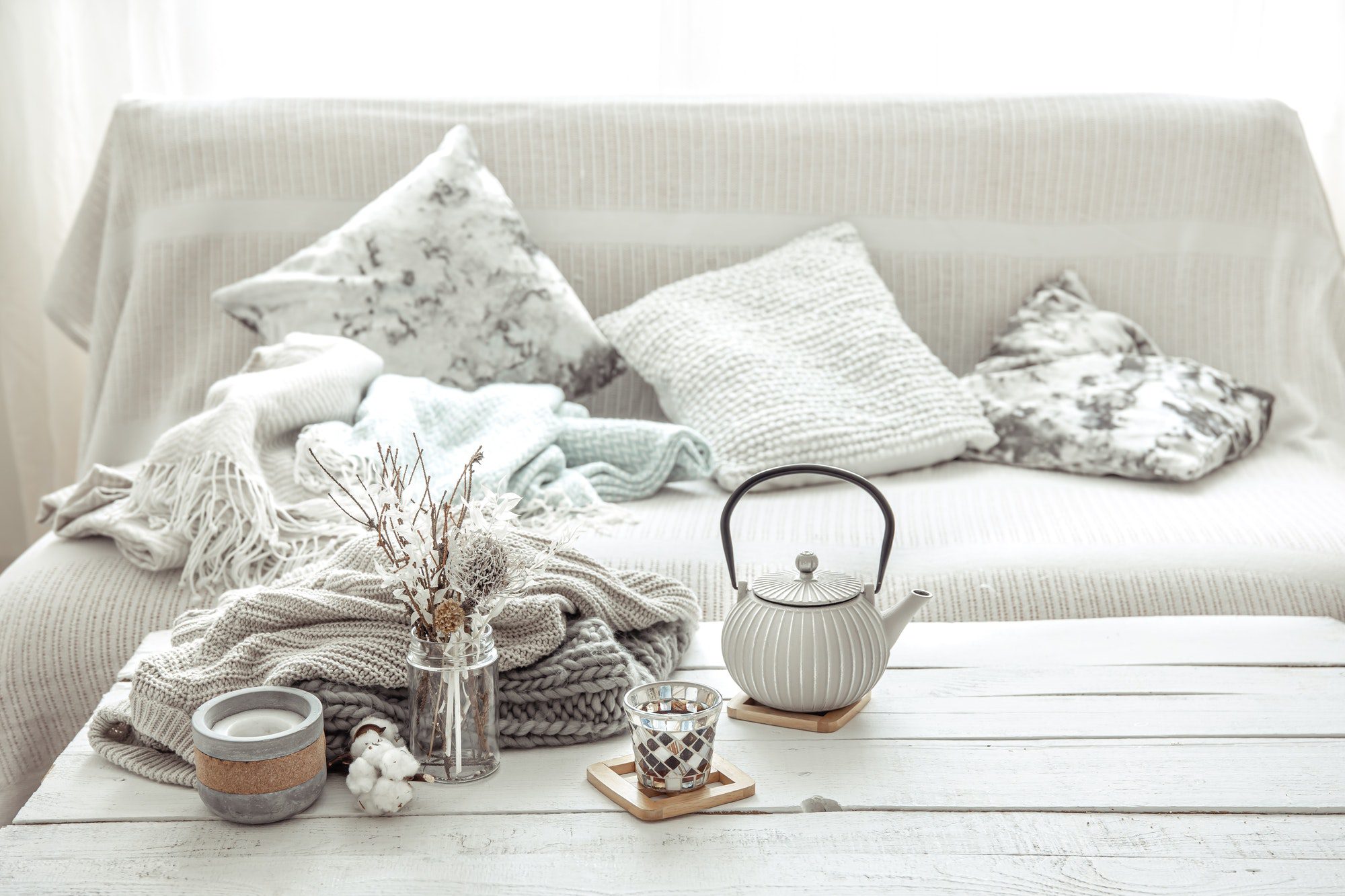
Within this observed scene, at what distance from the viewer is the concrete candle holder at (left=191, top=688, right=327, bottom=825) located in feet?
2.41

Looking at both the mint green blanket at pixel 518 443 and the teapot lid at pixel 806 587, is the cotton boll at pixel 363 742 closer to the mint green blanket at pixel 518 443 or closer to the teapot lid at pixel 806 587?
the teapot lid at pixel 806 587

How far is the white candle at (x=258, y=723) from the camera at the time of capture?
2.54 ft

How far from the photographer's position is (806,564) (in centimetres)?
88

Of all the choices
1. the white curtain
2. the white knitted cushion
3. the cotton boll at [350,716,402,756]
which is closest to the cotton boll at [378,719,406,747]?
the cotton boll at [350,716,402,756]

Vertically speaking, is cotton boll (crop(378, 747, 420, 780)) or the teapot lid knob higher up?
the teapot lid knob

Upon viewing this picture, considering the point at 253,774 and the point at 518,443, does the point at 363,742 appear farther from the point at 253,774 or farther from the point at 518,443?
the point at 518,443

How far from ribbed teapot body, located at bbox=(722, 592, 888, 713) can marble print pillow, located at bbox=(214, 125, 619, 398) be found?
2.93 ft

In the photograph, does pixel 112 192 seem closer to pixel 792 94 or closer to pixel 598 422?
pixel 598 422

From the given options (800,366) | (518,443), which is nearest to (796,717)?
(518,443)

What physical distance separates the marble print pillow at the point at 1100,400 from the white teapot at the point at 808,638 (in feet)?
2.60

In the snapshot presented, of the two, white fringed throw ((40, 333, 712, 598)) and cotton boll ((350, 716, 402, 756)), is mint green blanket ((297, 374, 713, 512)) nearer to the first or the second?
white fringed throw ((40, 333, 712, 598))

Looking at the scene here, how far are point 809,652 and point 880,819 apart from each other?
0.45ft

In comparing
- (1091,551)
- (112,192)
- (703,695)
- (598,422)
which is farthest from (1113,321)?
(112,192)

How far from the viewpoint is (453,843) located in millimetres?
733
